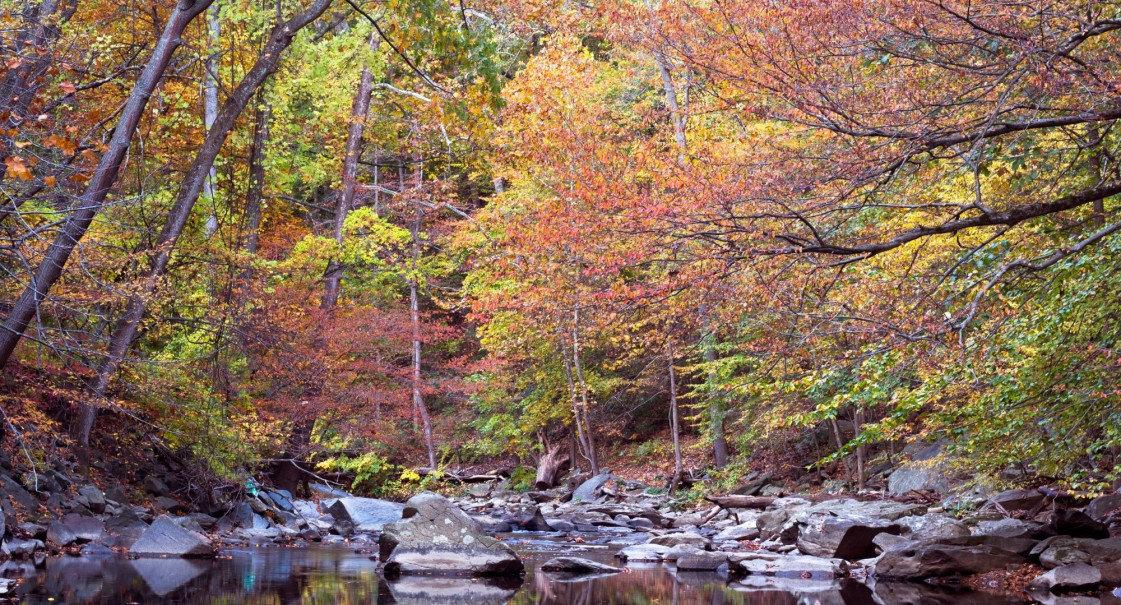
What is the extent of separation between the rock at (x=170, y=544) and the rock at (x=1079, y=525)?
9.39 m

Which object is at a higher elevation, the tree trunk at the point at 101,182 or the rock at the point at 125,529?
the tree trunk at the point at 101,182

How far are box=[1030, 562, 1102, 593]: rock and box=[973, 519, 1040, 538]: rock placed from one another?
1.21m

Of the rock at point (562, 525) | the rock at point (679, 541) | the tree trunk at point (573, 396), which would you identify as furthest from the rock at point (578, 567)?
the tree trunk at point (573, 396)

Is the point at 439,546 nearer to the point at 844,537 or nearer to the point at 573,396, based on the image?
the point at 844,537

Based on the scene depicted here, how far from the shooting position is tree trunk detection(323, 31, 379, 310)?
774 inches

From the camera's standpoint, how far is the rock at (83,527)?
1062 centimetres

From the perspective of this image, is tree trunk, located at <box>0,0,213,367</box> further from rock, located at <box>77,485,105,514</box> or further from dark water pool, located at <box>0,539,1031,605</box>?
dark water pool, located at <box>0,539,1031,605</box>

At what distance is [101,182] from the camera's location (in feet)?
33.7

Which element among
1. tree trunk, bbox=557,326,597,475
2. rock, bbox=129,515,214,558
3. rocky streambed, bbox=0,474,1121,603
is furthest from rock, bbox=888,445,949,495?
rock, bbox=129,515,214,558

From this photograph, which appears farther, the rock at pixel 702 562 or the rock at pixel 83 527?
the rock at pixel 702 562

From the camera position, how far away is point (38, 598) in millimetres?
6977

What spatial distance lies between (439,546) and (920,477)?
8.84 meters

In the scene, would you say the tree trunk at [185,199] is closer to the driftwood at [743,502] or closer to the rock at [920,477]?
the driftwood at [743,502]

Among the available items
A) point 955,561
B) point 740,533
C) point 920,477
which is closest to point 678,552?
point 740,533
